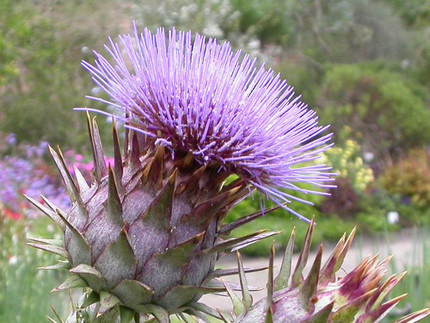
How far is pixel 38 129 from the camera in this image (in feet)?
27.7

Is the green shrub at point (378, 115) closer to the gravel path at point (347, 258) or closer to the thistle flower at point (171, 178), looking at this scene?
the gravel path at point (347, 258)

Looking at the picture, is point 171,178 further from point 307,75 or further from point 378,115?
point 307,75

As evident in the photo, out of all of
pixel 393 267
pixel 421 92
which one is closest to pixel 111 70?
pixel 393 267

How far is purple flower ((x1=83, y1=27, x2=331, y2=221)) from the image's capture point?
5.26 feet

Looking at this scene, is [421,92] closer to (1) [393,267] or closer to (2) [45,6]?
(2) [45,6]

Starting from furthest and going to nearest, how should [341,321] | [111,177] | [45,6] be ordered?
1. [45,6]
2. [111,177]
3. [341,321]

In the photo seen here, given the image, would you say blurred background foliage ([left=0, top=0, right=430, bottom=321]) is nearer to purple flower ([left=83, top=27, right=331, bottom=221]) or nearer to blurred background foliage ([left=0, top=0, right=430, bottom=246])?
blurred background foliage ([left=0, top=0, right=430, bottom=246])

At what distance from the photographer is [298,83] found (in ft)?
36.5

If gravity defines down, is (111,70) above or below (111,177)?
above

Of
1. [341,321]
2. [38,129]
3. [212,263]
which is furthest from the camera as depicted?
[38,129]

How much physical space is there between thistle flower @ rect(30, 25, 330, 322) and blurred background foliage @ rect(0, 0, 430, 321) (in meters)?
3.62

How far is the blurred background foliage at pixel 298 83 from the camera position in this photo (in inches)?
303

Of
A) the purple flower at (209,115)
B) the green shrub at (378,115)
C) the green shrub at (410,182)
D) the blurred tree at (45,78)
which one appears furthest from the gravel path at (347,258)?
the blurred tree at (45,78)

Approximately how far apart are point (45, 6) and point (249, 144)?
28.3ft
